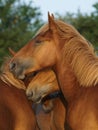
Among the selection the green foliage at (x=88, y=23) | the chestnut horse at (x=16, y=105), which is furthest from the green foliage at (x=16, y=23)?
the chestnut horse at (x=16, y=105)

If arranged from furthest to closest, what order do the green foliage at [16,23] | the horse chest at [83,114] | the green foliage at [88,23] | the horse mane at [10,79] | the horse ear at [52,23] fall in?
the green foliage at [88,23], the green foliage at [16,23], the horse mane at [10,79], the horse ear at [52,23], the horse chest at [83,114]

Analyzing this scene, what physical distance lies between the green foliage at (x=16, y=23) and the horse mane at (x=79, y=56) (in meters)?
11.7

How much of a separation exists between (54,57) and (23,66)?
1.08 feet

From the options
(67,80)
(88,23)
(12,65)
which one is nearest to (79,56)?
(67,80)

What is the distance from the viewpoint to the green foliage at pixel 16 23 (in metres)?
16.6

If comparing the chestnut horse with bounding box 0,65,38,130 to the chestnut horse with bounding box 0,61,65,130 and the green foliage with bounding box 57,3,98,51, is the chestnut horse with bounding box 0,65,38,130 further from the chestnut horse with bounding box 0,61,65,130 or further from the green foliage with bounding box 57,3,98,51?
the green foliage with bounding box 57,3,98,51

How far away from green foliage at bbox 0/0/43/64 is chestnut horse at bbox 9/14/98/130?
11.6 metres

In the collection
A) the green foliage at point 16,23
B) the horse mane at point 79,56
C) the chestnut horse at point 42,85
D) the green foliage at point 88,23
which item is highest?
the horse mane at point 79,56

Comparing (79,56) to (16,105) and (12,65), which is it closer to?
(12,65)

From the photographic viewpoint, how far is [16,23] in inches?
693

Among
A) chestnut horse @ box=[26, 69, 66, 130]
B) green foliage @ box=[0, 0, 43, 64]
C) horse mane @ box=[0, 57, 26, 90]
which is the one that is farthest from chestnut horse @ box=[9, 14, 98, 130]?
green foliage @ box=[0, 0, 43, 64]

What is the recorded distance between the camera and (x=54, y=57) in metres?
4.45

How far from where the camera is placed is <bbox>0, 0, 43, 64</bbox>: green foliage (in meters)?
16.6

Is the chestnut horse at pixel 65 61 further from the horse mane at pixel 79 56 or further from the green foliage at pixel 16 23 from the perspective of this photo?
the green foliage at pixel 16 23
